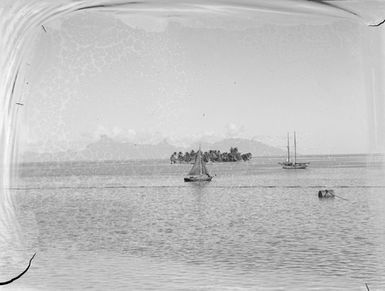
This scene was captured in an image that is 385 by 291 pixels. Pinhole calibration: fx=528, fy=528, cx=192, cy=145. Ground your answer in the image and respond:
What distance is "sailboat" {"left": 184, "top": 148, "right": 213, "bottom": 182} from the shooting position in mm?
5938

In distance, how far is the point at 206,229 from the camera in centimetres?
471

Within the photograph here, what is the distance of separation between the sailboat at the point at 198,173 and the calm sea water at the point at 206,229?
0.10m

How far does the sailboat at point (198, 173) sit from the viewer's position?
19.5ft

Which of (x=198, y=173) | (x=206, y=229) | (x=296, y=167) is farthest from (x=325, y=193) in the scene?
(x=206, y=229)

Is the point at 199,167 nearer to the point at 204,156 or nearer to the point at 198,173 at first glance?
the point at 198,173

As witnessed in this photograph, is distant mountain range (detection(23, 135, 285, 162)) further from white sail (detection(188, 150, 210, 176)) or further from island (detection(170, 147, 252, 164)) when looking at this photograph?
white sail (detection(188, 150, 210, 176))

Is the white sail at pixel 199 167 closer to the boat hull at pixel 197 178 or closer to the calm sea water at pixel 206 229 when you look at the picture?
the boat hull at pixel 197 178

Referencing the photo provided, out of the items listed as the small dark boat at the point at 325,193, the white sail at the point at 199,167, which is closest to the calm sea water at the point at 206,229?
the small dark boat at the point at 325,193

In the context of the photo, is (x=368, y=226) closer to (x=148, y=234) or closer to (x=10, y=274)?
(x=148, y=234)

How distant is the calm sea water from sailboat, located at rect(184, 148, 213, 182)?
4.0 inches

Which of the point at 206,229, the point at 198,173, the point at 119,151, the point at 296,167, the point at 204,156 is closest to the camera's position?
the point at 119,151

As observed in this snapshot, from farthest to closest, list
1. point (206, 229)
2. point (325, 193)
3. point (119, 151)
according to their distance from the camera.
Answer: point (325, 193) → point (206, 229) → point (119, 151)

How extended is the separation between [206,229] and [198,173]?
193 centimetres

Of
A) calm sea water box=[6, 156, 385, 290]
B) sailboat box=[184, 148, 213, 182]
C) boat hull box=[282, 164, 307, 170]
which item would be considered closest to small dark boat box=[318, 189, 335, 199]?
calm sea water box=[6, 156, 385, 290]
